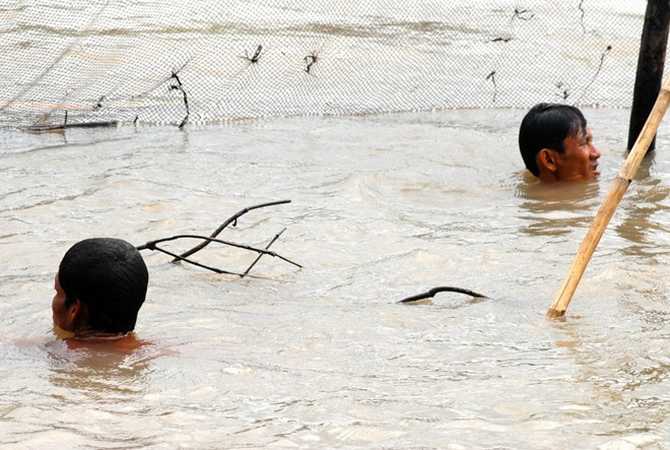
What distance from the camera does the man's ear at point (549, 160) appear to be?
7.55 m

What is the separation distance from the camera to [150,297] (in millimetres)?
5023

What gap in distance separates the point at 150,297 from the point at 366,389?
5.19 feet

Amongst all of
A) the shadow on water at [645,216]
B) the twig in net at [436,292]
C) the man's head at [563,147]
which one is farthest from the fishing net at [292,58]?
the twig in net at [436,292]

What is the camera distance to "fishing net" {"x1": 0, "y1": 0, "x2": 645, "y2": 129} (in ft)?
29.7

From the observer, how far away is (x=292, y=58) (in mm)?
9805

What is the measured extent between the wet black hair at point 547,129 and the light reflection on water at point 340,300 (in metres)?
0.25

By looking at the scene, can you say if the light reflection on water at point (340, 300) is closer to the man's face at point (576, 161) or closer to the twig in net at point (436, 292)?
the twig in net at point (436, 292)

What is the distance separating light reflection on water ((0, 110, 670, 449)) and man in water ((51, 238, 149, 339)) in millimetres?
127

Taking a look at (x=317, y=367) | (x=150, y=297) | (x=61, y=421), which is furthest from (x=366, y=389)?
(x=150, y=297)

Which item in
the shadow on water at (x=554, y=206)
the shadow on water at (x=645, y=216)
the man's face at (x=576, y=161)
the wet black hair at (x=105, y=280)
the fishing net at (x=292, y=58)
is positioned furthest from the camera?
the fishing net at (x=292, y=58)

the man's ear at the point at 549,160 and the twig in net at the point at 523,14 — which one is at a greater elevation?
the twig in net at the point at 523,14

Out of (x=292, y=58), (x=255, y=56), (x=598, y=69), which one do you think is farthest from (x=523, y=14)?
(x=255, y=56)

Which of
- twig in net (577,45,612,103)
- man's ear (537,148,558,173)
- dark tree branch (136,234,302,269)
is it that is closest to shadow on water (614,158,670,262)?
man's ear (537,148,558,173)

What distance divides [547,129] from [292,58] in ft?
9.50
